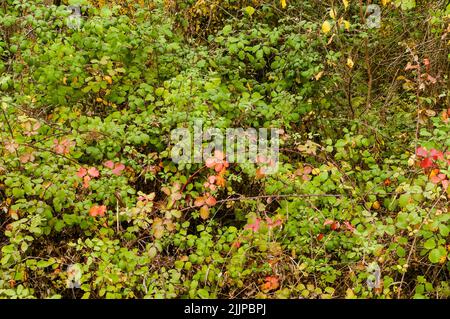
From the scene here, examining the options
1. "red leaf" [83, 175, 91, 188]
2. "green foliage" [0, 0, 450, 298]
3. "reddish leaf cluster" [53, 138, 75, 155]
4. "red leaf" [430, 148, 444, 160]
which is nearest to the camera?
"red leaf" [430, 148, 444, 160]

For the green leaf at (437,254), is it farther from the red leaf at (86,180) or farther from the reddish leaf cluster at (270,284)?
the red leaf at (86,180)

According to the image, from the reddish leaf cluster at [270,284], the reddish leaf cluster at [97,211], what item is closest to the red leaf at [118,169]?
the reddish leaf cluster at [97,211]

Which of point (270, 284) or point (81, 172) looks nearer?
point (270, 284)

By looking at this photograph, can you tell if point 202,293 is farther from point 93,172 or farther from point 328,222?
point 93,172

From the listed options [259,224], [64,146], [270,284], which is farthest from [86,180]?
[270,284]

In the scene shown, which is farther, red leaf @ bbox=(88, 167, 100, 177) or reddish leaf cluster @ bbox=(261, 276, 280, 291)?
red leaf @ bbox=(88, 167, 100, 177)

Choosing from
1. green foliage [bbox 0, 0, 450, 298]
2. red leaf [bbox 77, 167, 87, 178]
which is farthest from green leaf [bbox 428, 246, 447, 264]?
red leaf [bbox 77, 167, 87, 178]

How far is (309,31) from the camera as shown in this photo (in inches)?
182

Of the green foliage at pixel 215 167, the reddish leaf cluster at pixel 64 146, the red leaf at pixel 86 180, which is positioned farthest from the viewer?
the reddish leaf cluster at pixel 64 146

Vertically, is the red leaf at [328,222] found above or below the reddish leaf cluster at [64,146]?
below

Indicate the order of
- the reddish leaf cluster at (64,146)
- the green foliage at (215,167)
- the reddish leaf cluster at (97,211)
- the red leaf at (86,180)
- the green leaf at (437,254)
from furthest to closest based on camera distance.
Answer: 1. the reddish leaf cluster at (64,146)
2. the red leaf at (86,180)
3. the reddish leaf cluster at (97,211)
4. the green foliage at (215,167)
5. the green leaf at (437,254)

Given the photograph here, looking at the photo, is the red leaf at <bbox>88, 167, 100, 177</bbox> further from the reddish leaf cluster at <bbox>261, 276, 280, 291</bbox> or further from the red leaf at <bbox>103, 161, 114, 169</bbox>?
the reddish leaf cluster at <bbox>261, 276, 280, 291</bbox>

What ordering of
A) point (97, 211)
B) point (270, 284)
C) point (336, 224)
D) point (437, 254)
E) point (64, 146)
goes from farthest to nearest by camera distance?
point (64, 146) < point (336, 224) < point (97, 211) < point (270, 284) < point (437, 254)
